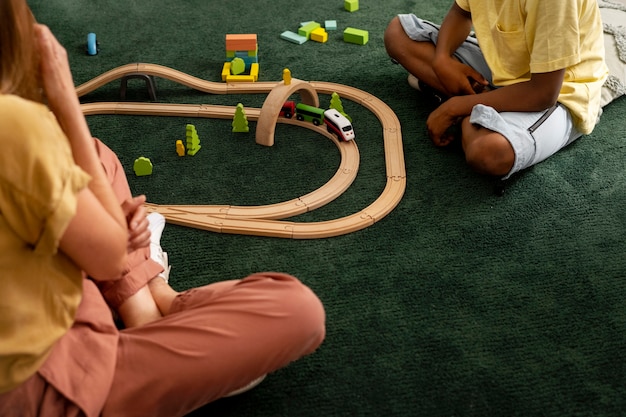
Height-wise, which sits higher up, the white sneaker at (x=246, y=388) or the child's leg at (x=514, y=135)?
the child's leg at (x=514, y=135)

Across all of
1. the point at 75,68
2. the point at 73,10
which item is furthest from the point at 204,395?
the point at 73,10

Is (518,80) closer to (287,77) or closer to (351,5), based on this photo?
(287,77)

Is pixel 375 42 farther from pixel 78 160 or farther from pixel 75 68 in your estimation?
pixel 78 160

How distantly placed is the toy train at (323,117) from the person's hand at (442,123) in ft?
0.71

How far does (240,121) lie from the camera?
1769 mm

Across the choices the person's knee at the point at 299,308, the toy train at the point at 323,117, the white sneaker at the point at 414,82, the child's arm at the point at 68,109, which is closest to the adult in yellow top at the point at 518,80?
the white sneaker at the point at 414,82

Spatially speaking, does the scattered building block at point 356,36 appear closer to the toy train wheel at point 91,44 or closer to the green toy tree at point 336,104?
the green toy tree at point 336,104

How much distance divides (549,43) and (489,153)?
0.28m

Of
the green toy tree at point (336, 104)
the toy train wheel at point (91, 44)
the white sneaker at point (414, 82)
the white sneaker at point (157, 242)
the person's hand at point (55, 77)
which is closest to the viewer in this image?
the person's hand at point (55, 77)

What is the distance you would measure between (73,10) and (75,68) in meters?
0.46

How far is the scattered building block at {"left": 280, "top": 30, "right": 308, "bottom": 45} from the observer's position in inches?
86.4

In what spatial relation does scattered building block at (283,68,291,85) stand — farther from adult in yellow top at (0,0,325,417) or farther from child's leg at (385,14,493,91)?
adult in yellow top at (0,0,325,417)

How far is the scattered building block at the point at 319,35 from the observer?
2.19 meters

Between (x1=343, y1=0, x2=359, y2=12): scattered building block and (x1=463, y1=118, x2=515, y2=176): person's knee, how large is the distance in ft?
3.20
